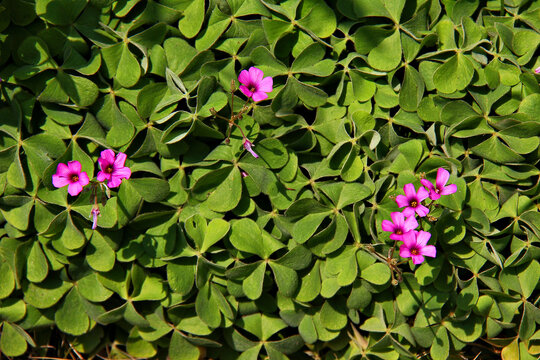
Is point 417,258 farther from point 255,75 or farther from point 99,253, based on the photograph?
point 99,253

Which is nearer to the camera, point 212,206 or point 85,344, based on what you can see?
point 212,206

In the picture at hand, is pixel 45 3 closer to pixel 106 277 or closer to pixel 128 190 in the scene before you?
pixel 128 190

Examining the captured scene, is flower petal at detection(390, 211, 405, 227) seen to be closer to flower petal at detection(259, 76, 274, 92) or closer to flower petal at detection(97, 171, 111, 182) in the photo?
flower petal at detection(259, 76, 274, 92)

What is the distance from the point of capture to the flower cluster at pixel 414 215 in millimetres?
2088

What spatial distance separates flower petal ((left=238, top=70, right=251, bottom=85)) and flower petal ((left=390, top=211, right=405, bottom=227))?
0.89 meters

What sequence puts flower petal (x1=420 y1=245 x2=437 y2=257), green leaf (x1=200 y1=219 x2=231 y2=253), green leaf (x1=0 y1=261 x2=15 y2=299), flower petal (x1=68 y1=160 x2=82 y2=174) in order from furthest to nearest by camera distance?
1. green leaf (x1=0 y1=261 x2=15 y2=299)
2. green leaf (x1=200 y1=219 x2=231 y2=253)
3. flower petal (x1=68 y1=160 x2=82 y2=174)
4. flower petal (x1=420 y1=245 x2=437 y2=257)

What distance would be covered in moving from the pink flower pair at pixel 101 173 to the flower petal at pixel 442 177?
1380 mm

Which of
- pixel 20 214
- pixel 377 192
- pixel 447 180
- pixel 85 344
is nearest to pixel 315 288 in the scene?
pixel 377 192

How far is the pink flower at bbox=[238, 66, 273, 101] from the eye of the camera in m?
2.19

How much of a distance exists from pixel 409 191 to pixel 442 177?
17cm

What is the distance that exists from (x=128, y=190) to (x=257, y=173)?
0.62m

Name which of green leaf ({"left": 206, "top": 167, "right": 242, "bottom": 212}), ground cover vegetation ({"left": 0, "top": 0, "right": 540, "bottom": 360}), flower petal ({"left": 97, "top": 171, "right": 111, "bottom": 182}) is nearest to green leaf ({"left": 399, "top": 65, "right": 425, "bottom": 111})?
ground cover vegetation ({"left": 0, "top": 0, "right": 540, "bottom": 360})

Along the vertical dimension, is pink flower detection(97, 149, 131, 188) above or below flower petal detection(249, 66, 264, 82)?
below

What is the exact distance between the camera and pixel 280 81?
244 cm
